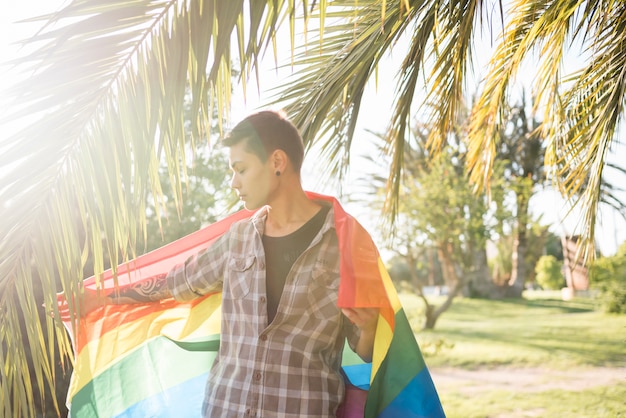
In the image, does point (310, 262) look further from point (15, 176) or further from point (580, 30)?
point (580, 30)

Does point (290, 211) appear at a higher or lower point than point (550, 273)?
higher

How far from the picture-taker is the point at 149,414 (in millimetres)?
2963

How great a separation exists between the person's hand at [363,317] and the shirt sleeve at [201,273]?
2.11 ft

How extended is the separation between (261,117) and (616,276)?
1672 cm

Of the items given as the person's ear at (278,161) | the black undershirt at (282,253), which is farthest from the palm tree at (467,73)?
the black undershirt at (282,253)

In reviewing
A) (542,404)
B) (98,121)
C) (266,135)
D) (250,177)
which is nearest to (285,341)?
(250,177)

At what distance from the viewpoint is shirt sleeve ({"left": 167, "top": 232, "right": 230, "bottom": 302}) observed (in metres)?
2.71

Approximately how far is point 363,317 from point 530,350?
11.5m

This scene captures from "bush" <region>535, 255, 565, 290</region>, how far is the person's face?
33.8 metres

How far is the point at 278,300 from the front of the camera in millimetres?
2395

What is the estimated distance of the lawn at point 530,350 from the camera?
796 cm

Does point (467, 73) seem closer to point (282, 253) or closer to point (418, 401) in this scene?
point (282, 253)

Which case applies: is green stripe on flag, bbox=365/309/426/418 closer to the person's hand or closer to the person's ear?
the person's hand

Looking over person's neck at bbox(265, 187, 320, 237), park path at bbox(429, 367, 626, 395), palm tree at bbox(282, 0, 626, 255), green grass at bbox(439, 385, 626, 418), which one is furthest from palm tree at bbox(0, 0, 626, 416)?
park path at bbox(429, 367, 626, 395)
